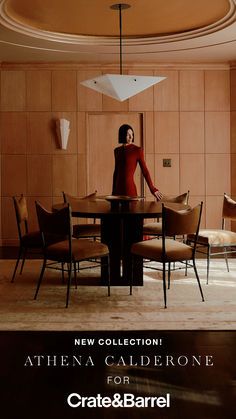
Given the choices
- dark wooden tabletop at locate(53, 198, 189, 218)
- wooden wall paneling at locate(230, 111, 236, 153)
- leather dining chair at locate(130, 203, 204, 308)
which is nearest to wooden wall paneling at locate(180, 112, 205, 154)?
wooden wall paneling at locate(230, 111, 236, 153)

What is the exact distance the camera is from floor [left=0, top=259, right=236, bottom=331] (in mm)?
4215

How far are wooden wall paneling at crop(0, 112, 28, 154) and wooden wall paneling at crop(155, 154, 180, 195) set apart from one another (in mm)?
2249

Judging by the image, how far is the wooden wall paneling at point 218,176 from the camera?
29.4 ft

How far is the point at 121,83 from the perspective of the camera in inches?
225

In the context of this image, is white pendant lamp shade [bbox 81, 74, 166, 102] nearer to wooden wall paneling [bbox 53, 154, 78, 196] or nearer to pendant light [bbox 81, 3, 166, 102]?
pendant light [bbox 81, 3, 166, 102]

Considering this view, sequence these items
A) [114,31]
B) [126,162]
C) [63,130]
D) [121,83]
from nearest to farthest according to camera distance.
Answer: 1. [121,83]
2. [126,162]
3. [114,31]
4. [63,130]

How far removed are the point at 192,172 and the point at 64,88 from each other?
2545 millimetres

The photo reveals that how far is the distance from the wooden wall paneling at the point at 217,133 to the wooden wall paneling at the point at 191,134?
99 mm

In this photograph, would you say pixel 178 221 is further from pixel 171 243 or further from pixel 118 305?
pixel 118 305

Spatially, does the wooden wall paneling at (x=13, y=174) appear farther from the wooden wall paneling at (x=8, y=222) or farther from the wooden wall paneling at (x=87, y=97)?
the wooden wall paneling at (x=87, y=97)

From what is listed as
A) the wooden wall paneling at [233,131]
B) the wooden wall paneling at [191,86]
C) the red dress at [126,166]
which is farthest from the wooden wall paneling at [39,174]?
the wooden wall paneling at [233,131]

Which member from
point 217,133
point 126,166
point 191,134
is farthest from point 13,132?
point 217,133

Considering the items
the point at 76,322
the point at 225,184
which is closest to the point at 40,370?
the point at 76,322

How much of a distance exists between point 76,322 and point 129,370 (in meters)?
1.33
